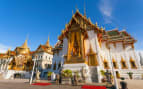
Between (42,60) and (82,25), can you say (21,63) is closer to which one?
(42,60)

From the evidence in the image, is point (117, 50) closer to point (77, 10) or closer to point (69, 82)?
point (77, 10)

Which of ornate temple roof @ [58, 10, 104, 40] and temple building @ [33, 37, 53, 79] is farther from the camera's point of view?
temple building @ [33, 37, 53, 79]

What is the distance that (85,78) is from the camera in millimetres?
11148

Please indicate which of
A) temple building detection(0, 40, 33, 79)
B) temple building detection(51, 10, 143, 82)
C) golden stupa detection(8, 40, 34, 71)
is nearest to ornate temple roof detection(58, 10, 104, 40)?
temple building detection(51, 10, 143, 82)

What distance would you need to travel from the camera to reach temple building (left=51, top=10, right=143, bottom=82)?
12.7m

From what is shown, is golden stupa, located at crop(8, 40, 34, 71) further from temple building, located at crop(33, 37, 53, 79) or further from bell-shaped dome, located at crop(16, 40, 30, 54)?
temple building, located at crop(33, 37, 53, 79)

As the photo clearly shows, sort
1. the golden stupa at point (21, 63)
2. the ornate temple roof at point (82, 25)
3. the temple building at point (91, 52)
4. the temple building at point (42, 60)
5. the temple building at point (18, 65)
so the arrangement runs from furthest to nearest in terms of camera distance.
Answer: the golden stupa at point (21, 63) < the temple building at point (18, 65) < the temple building at point (42, 60) < the ornate temple roof at point (82, 25) < the temple building at point (91, 52)

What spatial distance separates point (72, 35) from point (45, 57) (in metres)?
19.5

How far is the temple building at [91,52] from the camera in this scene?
1273cm

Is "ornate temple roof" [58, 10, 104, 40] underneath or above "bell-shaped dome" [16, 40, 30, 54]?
above

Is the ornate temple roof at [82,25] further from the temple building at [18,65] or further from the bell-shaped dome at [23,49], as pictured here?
the bell-shaped dome at [23,49]

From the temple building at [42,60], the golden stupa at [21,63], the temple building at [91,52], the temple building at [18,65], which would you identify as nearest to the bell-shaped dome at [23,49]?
the temple building at [18,65]

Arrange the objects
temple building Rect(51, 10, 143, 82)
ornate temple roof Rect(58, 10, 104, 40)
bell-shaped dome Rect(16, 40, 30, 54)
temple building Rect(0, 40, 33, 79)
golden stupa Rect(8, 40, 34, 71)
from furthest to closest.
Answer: bell-shaped dome Rect(16, 40, 30, 54) → golden stupa Rect(8, 40, 34, 71) → temple building Rect(0, 40, 33, 79) → ornate temple roof Rect(58, 10, 104, 40) → temple building Rect(51, 10, 143, 82)

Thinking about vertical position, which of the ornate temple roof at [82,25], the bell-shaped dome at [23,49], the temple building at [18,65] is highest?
the ornate temple roof at [82,25]
